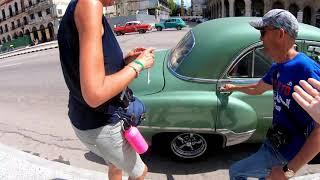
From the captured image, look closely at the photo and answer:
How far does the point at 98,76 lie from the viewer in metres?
1.94

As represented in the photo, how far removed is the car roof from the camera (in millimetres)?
4152

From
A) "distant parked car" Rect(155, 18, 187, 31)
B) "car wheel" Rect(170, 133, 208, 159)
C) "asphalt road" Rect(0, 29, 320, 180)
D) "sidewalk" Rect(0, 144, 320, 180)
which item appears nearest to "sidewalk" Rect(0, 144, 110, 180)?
"sidewalk" Rect(0, 144, 320, 180)

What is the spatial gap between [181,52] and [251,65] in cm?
87

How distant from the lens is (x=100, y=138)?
2287 mm

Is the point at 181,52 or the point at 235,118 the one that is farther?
the point at 181,52

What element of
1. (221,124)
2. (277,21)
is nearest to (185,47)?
(221,124)

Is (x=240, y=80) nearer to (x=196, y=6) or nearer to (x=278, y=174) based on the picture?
(x=278, y=174)

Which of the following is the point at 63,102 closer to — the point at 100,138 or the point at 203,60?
→ the point at 203,60

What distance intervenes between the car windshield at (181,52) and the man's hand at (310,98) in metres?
2.54

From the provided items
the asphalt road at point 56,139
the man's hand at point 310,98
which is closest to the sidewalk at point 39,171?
the asphalt road at point 56,139

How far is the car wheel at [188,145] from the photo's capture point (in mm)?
4352

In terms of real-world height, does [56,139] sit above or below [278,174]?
below

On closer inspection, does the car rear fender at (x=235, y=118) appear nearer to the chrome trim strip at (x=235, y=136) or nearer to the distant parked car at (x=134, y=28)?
the chrome trim strip at (x=235, y=136)

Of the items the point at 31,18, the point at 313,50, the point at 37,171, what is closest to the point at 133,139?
the point at 37,171
